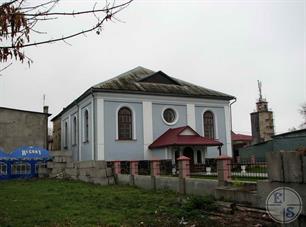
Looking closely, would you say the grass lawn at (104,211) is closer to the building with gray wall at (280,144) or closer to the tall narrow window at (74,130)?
the building with gray wall at (280,144)

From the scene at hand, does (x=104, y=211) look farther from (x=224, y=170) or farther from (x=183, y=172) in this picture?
(x=183, y=172)

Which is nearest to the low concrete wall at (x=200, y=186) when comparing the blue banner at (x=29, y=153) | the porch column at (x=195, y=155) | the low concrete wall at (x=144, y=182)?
the low concrete wall at (x=144, y=182)

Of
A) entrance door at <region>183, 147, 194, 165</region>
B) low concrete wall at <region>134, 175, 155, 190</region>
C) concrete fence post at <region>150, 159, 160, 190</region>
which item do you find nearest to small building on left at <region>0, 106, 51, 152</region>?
entrance door at <region>183, 147, 194, 165</region>

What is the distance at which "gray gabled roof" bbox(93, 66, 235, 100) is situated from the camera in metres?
24.9

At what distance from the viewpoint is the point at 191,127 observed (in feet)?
88.1

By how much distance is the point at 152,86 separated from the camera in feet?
87.2

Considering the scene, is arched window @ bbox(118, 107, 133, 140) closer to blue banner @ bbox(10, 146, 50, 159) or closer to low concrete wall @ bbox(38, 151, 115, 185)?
low concrete wall @ bbox(38, 151, 115, 185)

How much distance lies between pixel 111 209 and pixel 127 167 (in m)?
9.81

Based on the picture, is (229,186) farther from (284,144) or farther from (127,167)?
(284,144)

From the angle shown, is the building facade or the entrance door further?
the entrance door

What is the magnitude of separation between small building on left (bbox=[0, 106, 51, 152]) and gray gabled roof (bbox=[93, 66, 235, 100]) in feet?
22.6

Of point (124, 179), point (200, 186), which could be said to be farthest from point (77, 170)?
point (200, 186)

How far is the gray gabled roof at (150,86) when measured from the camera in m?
24.7

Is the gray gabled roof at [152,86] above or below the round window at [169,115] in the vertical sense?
above
